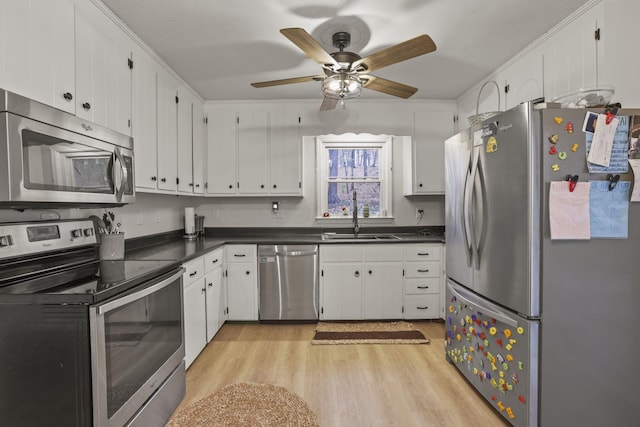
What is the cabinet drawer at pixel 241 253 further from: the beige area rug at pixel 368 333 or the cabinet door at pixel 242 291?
the beige area rug at pixel 368 333

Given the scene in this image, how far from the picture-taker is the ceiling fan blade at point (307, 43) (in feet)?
5.50

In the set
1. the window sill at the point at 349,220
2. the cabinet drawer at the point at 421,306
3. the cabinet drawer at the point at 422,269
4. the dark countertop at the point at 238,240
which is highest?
the window sill at the point at 349,220

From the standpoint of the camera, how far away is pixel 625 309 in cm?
161

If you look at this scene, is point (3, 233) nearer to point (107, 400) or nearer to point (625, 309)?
point (107, 400)

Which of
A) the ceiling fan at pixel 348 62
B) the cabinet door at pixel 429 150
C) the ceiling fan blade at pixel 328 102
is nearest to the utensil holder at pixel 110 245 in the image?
the ceiling fan at pixel 348 62

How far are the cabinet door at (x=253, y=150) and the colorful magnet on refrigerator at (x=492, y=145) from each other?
2392mm

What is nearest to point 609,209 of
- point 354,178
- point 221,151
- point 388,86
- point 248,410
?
point 388,86

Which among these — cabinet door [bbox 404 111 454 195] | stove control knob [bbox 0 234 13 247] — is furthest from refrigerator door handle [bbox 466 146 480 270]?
stove control knob [bbox 0 234 13 247]

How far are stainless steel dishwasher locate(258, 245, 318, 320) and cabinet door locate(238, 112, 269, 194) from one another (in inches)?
32.6

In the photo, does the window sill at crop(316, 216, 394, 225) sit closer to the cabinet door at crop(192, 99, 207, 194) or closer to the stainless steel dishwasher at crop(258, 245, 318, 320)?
the stainless steel dishwasher at crop(258, 245, 318, 320)

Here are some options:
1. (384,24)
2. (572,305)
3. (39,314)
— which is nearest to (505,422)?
(572,305)

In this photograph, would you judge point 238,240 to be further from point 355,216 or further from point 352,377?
point 352,377

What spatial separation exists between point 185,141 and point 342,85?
1.75 metres

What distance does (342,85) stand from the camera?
7.37ft
